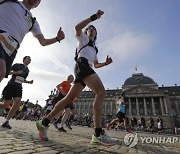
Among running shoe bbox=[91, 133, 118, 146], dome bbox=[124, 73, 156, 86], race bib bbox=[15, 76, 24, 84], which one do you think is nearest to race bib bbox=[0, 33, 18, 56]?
running shoe bbox=[91, 133, 118, 146]

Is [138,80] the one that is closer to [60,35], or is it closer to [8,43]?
[60,35]

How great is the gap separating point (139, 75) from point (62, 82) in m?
90.3

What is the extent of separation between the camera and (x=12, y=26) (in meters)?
2.43

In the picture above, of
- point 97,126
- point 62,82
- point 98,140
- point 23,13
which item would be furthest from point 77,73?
point 62,82

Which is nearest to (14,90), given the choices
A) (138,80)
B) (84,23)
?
(84,23)

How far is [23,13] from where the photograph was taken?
2686mm

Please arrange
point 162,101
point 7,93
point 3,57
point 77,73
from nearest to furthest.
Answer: point 3,57
point 77,73
point 7,93
point 162,101

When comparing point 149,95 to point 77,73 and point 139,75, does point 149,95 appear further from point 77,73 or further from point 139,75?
point 77,73

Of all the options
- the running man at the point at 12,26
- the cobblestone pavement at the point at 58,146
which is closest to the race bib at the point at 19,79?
the cobblestone pavement at the point at 58,146

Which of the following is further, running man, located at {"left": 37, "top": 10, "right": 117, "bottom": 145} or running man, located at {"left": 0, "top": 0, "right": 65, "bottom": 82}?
running man, located at {"left": 37, "top": 10, "right": 117, "bottom": 145}

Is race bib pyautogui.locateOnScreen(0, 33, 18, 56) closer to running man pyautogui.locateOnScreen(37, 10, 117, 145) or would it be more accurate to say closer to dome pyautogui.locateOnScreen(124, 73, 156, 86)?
running man pyautogui.locateOnScreen(37, 10, 117, 145)

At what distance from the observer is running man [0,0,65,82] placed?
7.47 ft

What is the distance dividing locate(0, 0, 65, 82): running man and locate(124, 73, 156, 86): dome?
292 ft

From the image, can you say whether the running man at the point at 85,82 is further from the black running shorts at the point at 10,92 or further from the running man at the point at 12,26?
the black running shorts at the point at 10,92
